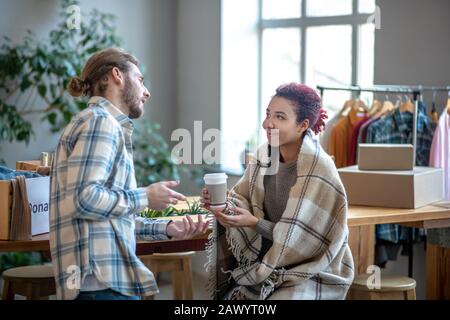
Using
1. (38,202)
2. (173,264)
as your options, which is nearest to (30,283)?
(38,202)

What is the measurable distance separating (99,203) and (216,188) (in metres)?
0.54

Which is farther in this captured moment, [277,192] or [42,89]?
[42,89]

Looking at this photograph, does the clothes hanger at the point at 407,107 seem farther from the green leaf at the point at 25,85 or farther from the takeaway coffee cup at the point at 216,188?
the green leaf at the point at 25,85

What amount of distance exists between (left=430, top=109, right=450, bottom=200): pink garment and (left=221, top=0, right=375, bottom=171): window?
1.13 m

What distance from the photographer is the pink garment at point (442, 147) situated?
428 cm

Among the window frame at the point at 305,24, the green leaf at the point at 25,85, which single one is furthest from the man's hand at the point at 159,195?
the window frame at the point at 305,24

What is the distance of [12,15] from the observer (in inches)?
208

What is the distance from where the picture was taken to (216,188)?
Result: 276cm

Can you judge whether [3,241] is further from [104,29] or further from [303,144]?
[104,29]

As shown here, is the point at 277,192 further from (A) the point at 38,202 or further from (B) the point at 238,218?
(A) the point at 38,202

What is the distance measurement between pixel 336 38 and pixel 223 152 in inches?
46.0

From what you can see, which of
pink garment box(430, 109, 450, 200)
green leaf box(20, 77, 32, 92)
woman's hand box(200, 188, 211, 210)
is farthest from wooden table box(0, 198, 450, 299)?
green leaf box(20, 77, 32, 92)

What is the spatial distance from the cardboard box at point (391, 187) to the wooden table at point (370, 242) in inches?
1.9
